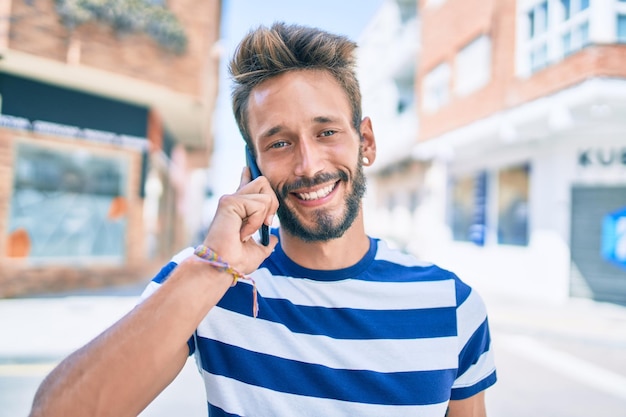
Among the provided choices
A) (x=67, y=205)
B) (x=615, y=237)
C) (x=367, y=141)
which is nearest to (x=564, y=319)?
(x=615, y=237)

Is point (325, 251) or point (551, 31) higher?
point (551, 31)

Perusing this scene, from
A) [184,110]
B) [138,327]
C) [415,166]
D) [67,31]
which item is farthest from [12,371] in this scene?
[415,166]

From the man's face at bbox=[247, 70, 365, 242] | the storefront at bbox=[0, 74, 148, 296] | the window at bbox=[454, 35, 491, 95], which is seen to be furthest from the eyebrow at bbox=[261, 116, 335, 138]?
the window at bbox=[454, 35, 491, 95]

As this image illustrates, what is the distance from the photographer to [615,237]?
36.8 ft

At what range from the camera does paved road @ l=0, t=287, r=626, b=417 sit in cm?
A: 474

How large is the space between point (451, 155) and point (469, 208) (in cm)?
197

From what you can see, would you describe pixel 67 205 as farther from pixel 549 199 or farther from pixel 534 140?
pixel 534 140

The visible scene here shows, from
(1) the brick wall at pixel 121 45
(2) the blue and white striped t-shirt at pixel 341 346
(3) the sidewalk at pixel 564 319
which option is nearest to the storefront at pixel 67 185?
(1) the brick wall at pixel 121 45

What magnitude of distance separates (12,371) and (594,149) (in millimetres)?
12326

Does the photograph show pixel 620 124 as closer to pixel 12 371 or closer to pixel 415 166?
pixel 415 166

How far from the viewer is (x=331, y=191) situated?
175 centimetres

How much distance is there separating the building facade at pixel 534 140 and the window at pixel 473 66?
1.4 inches

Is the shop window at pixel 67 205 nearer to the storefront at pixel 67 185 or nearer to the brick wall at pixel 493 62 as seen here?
the storefront at pixel 67 185

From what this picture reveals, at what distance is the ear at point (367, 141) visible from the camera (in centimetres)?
195
